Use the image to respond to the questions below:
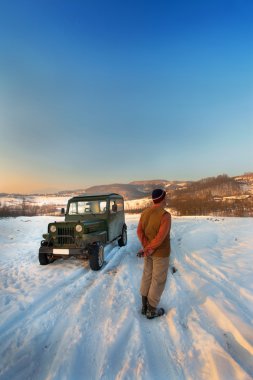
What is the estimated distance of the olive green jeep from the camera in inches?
320

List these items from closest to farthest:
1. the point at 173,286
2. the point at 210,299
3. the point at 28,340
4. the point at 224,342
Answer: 1. the point at 224,342
2. the point at 28,340
3. the point at 210,299
4. the point at 173,286

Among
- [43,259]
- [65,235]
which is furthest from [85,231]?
[43,259]

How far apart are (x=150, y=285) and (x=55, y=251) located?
15.1ft

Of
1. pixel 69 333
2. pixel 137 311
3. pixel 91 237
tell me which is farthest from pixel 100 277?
pixel 69 333

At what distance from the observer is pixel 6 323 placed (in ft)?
14.5

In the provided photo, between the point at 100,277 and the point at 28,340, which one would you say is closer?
the point at 28,340

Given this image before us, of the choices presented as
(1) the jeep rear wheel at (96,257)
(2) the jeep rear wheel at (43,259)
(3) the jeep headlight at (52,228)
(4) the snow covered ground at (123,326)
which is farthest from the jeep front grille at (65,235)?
(4) the snow covered ground at (123,326)

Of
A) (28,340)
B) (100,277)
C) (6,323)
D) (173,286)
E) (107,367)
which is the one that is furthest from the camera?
(100,277)

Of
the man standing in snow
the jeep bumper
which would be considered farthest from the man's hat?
the jeep bumper

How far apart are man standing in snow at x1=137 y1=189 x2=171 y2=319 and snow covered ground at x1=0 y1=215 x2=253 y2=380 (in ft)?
0.93

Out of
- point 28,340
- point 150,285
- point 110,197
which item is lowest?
point 28,340

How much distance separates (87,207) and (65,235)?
2.15 m

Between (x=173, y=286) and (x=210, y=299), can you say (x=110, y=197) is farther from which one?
(x=210, y=299)

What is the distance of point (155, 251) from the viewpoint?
14.8 feet
